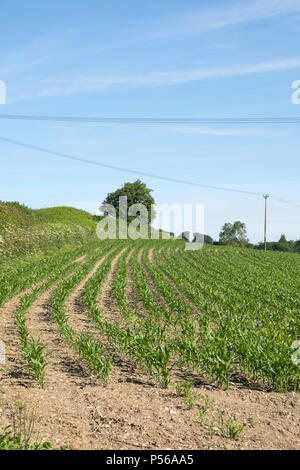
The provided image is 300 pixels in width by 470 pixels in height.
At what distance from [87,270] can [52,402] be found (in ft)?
55.3

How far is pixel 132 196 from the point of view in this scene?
90.6 meters

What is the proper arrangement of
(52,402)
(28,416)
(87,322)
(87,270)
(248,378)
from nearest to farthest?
(28,416), (52,402), (248,378), (87,322), (87,270)

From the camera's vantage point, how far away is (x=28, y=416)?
6.48 metres

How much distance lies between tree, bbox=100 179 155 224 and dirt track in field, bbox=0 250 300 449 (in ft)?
269

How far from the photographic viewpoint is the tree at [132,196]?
9062 cm

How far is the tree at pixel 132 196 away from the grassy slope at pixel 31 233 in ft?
101

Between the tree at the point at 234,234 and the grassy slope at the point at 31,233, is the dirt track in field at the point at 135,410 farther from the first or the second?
the tree at the point at 234,234

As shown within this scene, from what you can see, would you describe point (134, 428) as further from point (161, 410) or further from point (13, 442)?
point (13, 442)

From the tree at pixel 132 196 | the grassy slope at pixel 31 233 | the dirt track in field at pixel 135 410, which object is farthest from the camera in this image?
the tree at pixel 132 196

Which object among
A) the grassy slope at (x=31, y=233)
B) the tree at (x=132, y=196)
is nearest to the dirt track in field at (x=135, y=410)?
the grassy slope at (x=31, y=233)

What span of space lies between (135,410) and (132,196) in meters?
84.6

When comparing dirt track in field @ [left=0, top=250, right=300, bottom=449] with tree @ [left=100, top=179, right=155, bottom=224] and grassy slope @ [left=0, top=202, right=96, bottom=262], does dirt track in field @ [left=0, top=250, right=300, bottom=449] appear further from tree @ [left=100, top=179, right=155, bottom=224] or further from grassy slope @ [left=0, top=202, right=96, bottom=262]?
tree @ [left=100, top=179, right=155, bottom=224]

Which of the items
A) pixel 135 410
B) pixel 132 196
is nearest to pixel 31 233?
pixel 135 410
